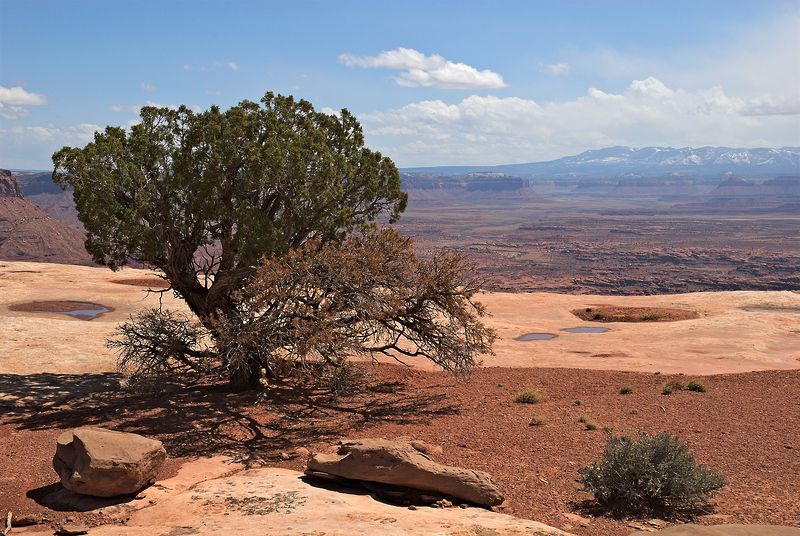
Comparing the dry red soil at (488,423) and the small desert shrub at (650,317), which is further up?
the dry red soil at (488,423)

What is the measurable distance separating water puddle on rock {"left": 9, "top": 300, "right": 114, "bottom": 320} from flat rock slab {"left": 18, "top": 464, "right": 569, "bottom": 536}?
77.0ft

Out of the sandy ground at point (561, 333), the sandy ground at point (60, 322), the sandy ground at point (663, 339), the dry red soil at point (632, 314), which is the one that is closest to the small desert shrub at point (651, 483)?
the sandy ground at point (663, 339)

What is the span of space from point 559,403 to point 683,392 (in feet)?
12.2

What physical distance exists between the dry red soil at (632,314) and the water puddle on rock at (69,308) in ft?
79.0

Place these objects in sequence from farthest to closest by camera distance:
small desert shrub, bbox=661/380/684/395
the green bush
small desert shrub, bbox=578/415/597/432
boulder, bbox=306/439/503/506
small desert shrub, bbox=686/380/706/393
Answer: small desert shrub, bbox=686/380/706/393 < small desert shrub, bbox=661/380/684/395 < the green bush < small desert shrub, bbox=578/415/597/432 < boulder, bbox=306/439/503/506

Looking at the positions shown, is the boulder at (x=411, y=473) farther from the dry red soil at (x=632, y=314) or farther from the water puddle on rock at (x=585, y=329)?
the dry red soil at (x=632, y=314)

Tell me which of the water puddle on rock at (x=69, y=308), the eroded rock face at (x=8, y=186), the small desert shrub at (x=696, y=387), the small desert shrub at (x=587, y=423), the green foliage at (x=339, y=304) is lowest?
the small desert shrub at (x=696, y=387)

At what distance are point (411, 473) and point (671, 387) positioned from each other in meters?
10.6

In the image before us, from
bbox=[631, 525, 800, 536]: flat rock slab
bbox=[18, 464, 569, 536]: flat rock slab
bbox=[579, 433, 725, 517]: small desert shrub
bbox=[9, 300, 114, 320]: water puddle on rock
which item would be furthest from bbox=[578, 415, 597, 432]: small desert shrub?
bbox=[9, 300, 114, 320]: water puddle on rock

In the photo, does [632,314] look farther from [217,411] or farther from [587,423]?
[217,411]

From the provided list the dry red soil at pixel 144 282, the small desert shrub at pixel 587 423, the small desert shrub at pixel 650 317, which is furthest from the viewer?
the dry red soil at pixel 144 282

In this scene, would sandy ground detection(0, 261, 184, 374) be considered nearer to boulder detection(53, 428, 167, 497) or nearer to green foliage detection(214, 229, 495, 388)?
green foliage detection(214, 229, 495, 388)

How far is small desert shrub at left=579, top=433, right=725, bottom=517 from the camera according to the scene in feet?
35.9

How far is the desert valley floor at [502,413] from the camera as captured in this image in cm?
1225
